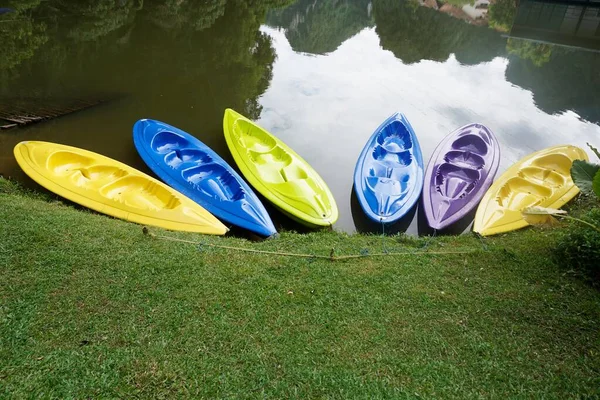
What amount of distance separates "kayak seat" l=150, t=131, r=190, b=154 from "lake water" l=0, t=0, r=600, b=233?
438 mm

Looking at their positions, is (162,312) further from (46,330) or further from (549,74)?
(549,74)

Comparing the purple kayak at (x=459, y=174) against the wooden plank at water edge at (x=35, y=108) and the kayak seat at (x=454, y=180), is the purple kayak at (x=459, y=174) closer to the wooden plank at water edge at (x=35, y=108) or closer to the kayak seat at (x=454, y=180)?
the kayak seat at (x=454, y=180)

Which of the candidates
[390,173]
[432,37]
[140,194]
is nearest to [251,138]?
[140,194]

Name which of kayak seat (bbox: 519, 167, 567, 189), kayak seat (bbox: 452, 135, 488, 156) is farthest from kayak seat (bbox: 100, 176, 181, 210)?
kayak seat (bbox: 519, 167, 567, 189)

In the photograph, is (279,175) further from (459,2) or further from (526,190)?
(459,2)

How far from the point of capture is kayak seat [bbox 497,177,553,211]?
5.50m

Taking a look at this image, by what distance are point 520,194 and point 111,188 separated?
5654mm

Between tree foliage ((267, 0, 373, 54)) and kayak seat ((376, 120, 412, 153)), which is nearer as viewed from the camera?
kayak seat ((376, 120, 412, 153))

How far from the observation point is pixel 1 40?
971cm

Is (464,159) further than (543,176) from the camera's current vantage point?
Yes

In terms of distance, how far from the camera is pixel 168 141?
21.2 ft

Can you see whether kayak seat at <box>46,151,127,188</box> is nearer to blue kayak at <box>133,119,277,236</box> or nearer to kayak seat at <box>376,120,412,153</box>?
blue kayak at <box>133,119,277,236</box>

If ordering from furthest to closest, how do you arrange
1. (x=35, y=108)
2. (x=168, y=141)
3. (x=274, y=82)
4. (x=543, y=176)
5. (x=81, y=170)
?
(x=274, y=82), (x=35, y=108), (x=168, y=141), (x=543, y=176), (x=81, y=170)

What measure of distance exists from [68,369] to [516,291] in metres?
3.63
